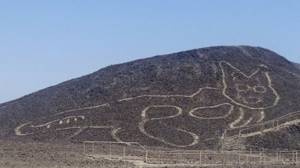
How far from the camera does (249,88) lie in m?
101

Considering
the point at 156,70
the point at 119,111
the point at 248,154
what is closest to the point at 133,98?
the point at 119,111

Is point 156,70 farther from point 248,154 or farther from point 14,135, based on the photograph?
point 248,154

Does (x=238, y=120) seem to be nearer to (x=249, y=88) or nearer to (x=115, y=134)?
(x=249, y=88)

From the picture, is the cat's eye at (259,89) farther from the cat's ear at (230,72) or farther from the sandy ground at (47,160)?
the sandy ground at (47,160)

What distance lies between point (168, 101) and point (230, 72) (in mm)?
13184

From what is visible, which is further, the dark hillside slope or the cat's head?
the cat's head

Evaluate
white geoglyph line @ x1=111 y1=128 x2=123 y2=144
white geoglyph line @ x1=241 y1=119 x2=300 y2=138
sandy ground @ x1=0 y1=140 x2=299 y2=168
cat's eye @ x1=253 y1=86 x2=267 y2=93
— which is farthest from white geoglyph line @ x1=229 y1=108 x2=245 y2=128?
sandy ground @ x1=0 y1=140 x2=299 y2=168

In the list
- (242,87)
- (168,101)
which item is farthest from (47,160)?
(242,87)

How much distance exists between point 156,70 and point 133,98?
12342mm

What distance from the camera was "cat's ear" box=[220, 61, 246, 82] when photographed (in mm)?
103625

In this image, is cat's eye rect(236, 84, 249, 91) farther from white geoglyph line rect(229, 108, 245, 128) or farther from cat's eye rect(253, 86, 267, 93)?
white geoglyph line rect(229, 108, 245, 128)

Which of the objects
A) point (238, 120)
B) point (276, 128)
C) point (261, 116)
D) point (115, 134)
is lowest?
point (276, 128)

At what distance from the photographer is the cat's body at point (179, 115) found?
3420 inches

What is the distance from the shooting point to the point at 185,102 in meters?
96.8
